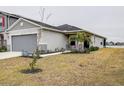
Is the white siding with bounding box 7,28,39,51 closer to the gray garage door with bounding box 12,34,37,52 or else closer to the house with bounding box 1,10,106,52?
the house with bounding box 1,10,106,52

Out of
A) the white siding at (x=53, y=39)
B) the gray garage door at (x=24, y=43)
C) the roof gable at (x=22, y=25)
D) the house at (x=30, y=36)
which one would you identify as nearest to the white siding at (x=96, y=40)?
the white siding at (x=53, y=39)

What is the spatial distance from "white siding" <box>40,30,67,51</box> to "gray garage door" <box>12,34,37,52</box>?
1.04 m

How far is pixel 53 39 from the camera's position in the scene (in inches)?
781

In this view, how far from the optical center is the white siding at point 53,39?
59.3 feet

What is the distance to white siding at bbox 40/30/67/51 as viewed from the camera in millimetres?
Result: 18073

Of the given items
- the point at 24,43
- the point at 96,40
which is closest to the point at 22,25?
the point at 24,43

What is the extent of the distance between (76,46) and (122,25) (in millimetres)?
9107

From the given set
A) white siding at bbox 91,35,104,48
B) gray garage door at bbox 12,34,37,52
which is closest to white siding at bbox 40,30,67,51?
gray garage door at bbox 12,34,37,52

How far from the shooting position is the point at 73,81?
21.2ft

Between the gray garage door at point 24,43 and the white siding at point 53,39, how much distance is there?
104 centimetres

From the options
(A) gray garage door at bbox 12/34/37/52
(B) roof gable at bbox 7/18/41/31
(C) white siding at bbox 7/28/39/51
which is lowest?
(A) gray garage door at bbox 12/34/37/52
